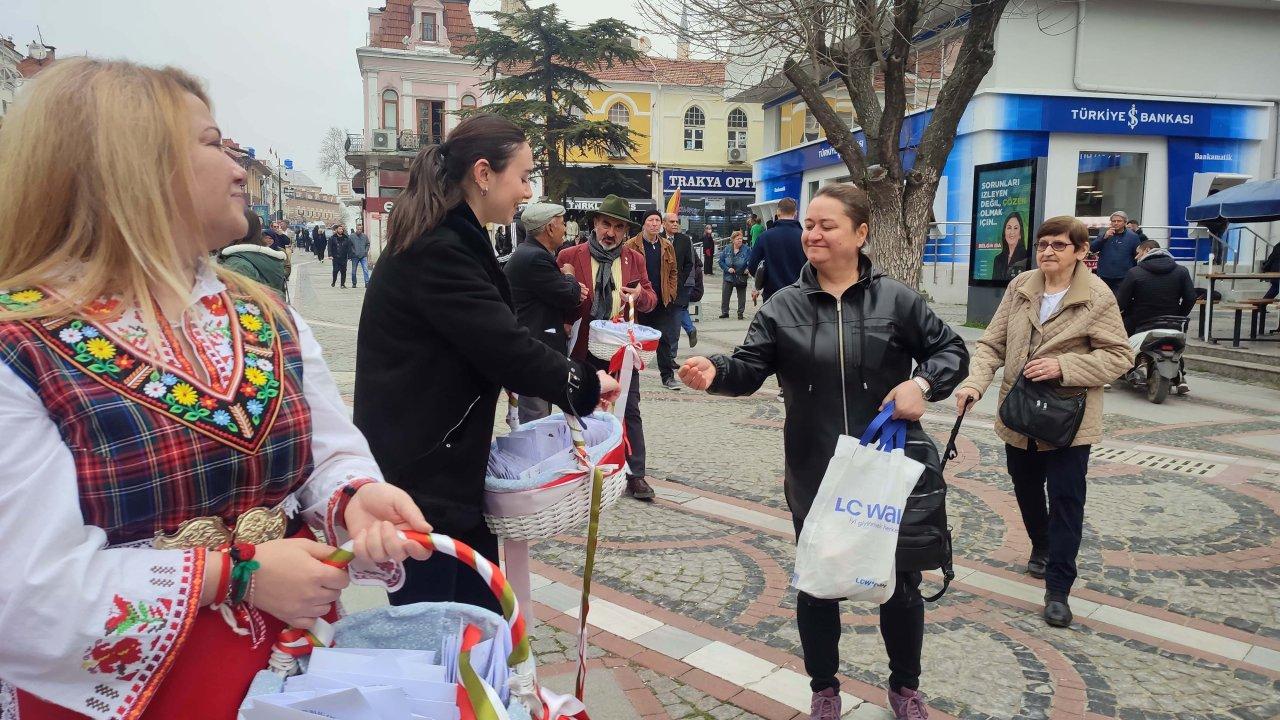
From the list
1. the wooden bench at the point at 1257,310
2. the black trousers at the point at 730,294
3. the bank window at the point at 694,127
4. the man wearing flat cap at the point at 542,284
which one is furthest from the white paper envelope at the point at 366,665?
the bank window at the point at 694,127

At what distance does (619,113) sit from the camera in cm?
4384

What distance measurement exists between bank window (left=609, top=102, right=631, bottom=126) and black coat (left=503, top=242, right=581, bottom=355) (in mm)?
39962

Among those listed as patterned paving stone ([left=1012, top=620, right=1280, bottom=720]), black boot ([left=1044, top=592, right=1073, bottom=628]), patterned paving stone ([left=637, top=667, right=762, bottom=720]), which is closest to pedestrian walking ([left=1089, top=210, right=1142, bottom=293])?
black boot ([left=1044, top=592, right=1073, bottom=628])

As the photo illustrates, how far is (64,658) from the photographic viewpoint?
1.13m

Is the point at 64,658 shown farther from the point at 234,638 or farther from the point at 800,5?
the point at 800,5

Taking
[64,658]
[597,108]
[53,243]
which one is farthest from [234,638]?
[597,108]

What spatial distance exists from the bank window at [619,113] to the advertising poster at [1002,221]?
30.5 metres

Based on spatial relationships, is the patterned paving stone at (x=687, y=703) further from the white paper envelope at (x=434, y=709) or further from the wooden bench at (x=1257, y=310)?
the wooden bench at (x=1257, y=310)

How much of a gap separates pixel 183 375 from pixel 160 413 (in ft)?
0.23

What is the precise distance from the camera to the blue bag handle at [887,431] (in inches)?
106

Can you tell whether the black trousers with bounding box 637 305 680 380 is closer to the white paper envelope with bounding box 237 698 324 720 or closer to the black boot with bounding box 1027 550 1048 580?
the black boot with bounding box 1027 550 1048 580

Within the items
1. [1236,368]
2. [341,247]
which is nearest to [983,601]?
[1236,368]

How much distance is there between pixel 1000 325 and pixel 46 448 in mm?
4324

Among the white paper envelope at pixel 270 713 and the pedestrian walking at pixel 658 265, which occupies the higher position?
the pedestrian walking at pixel 658 265
